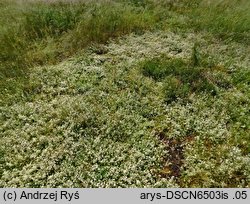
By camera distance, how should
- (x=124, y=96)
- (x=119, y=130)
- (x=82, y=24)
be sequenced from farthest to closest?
1. (x=82, y=24)
2. (x=124, y=96)
3. (x=119, y=130)

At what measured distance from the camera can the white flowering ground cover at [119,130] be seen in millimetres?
6660

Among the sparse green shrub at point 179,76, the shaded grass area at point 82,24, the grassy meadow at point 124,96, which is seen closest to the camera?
the grassy meadow at point 124,96

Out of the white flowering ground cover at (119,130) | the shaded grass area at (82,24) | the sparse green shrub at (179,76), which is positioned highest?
the shaded grass area at (82,24)

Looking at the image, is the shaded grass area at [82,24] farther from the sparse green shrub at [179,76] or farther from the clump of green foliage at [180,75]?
the sparse green shrub at [179,76]

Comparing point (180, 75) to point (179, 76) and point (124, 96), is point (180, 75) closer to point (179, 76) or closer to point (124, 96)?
point (179, 76)

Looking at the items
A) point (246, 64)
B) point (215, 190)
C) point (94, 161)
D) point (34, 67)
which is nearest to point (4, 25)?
point (34, 67)

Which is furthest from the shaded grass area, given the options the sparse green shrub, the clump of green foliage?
the sparse green shrub

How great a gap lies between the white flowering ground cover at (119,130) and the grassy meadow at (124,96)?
0.09ft

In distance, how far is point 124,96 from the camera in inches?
341

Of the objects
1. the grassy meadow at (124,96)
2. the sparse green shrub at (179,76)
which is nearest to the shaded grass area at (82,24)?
the grassy meadow at (124,96)

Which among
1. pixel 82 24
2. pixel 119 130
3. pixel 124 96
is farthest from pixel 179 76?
pixel 82 24

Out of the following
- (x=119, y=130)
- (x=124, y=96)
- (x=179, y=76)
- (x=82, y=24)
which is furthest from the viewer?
(x=82, y=24)

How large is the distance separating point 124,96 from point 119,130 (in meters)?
1.34

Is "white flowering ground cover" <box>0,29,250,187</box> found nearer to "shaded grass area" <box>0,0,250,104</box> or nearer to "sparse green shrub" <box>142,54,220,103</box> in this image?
"sparse green shrub" <box>142,54,220,103</box>
